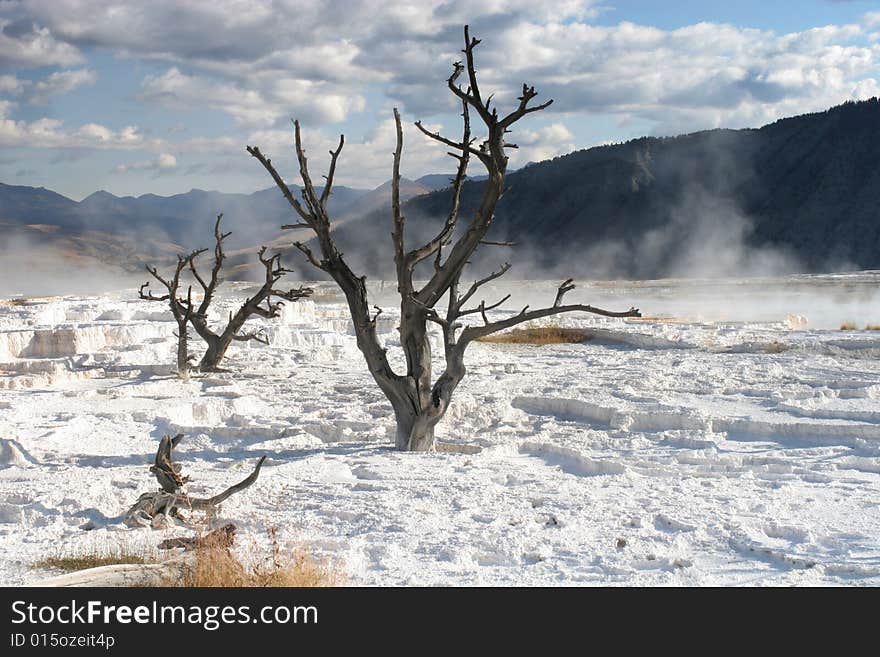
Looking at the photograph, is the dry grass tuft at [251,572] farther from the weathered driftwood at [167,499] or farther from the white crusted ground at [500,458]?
the weathered driftwood at [167,499]

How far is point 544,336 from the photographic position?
1595 centimetres

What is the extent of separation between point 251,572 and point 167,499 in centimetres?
121

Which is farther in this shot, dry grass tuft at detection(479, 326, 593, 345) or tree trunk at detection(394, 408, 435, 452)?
dry grass tuft at detection(479, 326, 593, 345)

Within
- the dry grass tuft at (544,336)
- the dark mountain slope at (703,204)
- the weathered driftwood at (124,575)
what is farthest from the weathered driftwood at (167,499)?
the dark mountain slope at (703,204)

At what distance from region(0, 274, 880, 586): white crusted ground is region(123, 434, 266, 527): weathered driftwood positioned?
108mm

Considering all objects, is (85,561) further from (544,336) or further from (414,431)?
(544,336)

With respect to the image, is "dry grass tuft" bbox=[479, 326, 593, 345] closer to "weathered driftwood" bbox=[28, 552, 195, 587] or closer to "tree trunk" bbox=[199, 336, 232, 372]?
"tree trunk" bbox=[199, 336, 232, 372]

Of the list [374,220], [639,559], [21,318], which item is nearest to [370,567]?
[639,559]

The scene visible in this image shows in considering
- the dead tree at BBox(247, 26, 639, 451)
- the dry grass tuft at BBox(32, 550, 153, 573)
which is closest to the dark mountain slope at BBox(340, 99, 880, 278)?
the dead tree at BBox(247, 26, 639, 451)

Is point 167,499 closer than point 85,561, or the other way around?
point 85,561

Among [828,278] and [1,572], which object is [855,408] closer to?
[1,572]

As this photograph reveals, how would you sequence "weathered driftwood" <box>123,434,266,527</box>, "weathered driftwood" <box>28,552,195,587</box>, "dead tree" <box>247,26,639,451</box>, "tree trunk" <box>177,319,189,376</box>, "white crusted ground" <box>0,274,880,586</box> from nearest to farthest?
1. "weathered driftwood" <box>28,552,195,587</box>
2. "white crusted ground" <box>0,274,880,586</box>
3. "weathered driftwood" <box>123,434,266,527</box>
4. "dead tree" <box>247,26,639,451</box>
5. "tree trunk" <box>177,319,189,376</box>

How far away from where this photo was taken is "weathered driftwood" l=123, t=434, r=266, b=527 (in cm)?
476

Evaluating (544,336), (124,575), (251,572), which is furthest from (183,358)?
(251,572)
